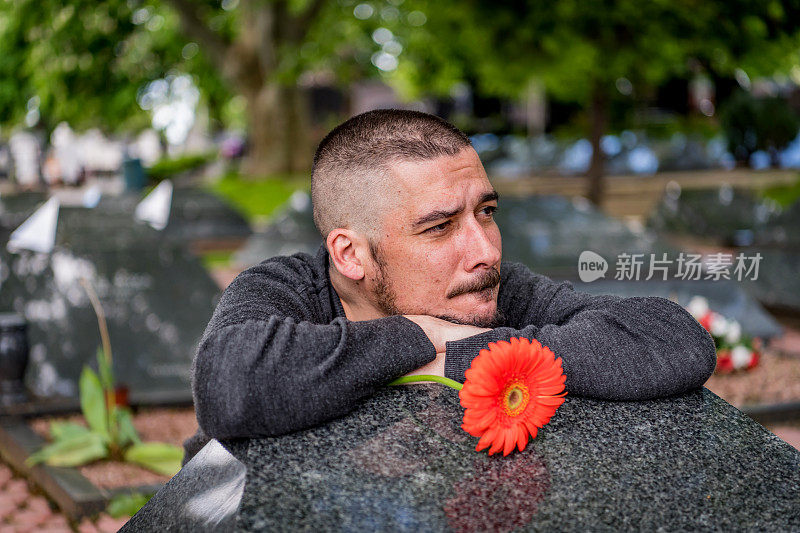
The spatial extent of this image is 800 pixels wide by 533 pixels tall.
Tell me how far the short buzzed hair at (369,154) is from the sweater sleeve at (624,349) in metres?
0.45

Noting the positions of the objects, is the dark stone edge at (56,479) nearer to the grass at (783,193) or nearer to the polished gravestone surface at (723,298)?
the polished gravestone surface at (723,298)


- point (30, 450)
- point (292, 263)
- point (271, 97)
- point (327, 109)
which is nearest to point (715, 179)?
point (271, 97)

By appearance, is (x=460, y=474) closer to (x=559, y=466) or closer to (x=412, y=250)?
(x=559, y=466)

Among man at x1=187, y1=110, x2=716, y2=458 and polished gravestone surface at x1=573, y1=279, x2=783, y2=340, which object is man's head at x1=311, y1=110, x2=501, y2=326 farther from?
polished gravestone surface at x1=573, y1=279, x2=783, y2=340

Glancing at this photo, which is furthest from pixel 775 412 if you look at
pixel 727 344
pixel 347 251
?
pixel 347 251

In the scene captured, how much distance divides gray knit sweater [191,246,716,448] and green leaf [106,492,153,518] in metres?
2.08

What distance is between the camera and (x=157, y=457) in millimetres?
5016

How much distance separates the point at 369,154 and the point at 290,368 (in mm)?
620

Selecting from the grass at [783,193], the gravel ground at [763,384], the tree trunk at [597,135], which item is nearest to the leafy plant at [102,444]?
the gravel ground at [763,384]

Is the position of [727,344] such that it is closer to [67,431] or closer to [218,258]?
[67,431]

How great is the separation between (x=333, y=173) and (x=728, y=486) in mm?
1207

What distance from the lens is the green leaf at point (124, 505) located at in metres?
4.28

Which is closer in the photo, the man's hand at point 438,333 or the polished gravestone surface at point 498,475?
the polished gravestone surface at point 498,475

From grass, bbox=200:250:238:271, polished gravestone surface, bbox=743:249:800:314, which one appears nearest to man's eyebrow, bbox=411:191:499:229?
polished gravestone surface, bbox=743:249:800:314
